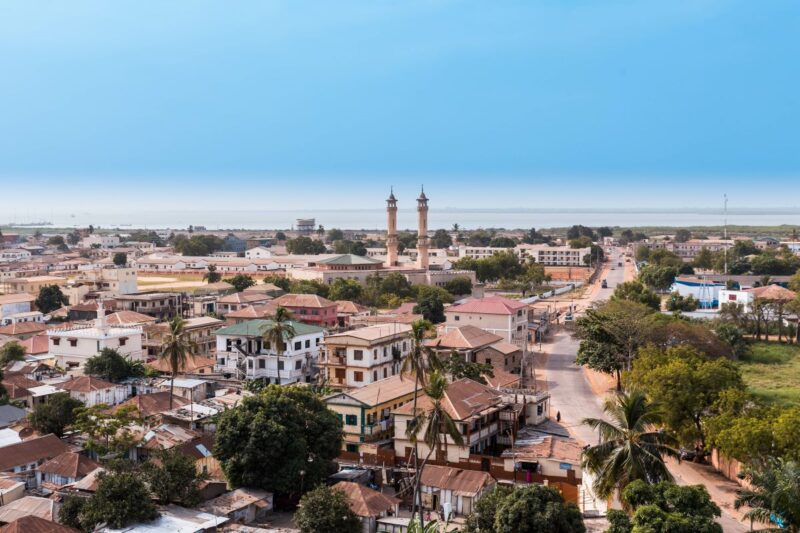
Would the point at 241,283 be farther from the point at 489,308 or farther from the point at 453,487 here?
the point at 453,487

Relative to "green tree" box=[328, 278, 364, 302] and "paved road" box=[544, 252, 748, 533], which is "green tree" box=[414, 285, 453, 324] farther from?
"green tree" box=[328, 278, 364, 302]

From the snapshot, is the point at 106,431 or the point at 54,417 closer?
the point at 106,431

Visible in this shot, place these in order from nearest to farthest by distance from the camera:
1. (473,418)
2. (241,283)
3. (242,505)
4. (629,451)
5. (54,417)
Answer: (629,451) < (242,505) < (473,418) < (54,417) < (241,283)

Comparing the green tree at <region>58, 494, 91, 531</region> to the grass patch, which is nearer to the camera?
the green tree at <region>58, 494, 91, 531</region>

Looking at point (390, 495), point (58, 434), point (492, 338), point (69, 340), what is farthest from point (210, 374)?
point (390, 495)

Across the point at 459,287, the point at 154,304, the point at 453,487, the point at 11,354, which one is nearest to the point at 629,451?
the point at 453,487

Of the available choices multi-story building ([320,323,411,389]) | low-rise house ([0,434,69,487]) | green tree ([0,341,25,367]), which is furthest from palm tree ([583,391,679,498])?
green tree ([0,341,25,367])

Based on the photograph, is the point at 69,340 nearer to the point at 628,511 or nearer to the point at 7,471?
the point at 7,471
